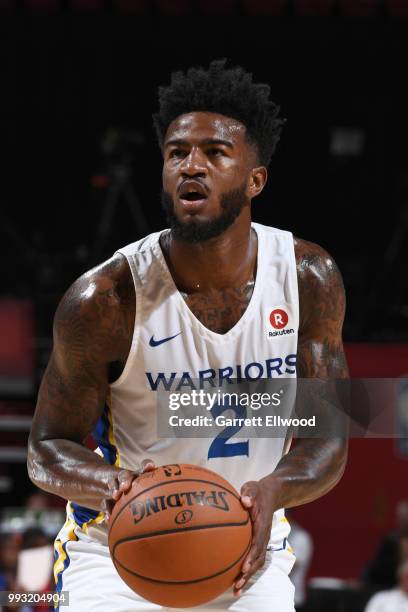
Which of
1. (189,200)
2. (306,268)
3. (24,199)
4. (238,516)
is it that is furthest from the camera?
(24,199)

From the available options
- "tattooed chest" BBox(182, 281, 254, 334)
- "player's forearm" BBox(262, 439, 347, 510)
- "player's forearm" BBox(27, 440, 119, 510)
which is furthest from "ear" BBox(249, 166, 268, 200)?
"player's forearm" BBox(27, 440, 119, 510)

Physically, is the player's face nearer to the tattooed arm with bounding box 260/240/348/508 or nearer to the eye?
the eye

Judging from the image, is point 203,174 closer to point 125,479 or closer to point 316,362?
point 316,362

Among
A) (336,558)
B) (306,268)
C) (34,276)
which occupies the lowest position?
(336,558)

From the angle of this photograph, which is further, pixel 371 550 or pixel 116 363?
pixel 371 550

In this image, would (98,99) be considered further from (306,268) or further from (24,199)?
(306,268)

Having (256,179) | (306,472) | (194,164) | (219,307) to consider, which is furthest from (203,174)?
(306,472)

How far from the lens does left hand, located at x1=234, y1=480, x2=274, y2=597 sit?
8.29 ft

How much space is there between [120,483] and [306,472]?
543 mm

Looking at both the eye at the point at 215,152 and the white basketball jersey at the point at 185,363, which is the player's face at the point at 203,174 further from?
the white basketball jersey at the point at 185,363

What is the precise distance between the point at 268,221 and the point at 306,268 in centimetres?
545

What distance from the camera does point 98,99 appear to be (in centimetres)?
942

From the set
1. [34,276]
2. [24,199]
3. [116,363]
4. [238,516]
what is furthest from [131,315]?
[24,199]

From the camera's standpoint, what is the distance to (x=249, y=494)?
2541mm
